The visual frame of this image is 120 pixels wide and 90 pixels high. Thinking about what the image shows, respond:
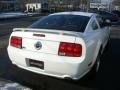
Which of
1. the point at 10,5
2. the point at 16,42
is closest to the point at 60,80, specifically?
the point at 16,42

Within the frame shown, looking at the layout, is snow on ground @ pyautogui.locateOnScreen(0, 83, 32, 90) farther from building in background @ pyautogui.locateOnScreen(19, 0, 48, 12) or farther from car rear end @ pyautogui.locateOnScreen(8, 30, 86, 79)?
building in background @ pyautogui.locateOnScreen(19, 0, 48, 12)

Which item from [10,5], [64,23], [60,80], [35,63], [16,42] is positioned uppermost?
[64,23]

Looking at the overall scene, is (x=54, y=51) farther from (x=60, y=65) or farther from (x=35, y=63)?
(x=35, y=63)

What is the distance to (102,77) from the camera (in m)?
6.78

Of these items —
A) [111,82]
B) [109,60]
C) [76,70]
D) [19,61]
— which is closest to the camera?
[76,70]

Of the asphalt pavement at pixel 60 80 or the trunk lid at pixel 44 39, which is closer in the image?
the trunk lid at pixel 44 39

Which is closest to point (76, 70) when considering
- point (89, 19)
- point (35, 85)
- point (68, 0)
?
point (35, 85)

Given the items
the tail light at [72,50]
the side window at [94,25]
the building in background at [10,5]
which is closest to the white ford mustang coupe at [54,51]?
the tail light at [72,50]

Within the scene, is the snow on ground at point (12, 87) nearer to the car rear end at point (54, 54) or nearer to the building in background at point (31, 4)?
the car rear end at point (54, 54)

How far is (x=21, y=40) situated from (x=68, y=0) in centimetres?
9560

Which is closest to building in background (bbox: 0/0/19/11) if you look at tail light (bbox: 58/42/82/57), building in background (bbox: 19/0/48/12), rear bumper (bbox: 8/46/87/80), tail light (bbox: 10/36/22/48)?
building in background (bbox: 19/0/48/12)

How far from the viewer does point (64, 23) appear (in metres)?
6.69

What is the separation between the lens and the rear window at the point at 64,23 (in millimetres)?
Answer: 6426

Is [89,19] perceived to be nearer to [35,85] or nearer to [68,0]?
[35,85]
